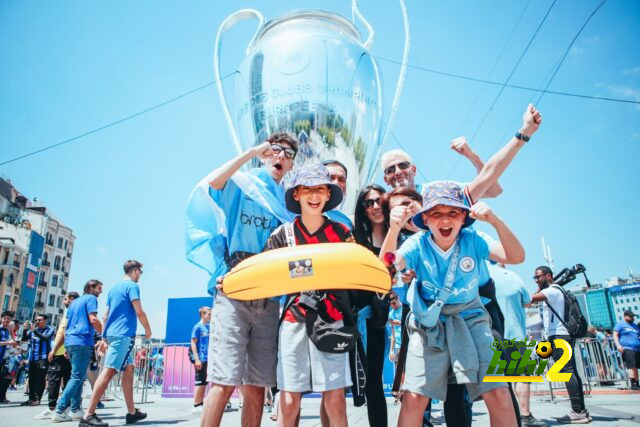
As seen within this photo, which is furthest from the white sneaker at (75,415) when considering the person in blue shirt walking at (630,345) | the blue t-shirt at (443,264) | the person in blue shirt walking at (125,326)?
the person in blue shirt walking at (630,345)

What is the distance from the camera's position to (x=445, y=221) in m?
2.12

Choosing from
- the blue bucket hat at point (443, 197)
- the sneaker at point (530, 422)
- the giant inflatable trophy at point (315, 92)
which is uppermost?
the giant inflatable trophy at point (315, 92)

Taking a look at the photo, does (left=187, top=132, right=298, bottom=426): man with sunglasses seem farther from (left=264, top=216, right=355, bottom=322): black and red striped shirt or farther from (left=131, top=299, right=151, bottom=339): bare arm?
(left=131, top=299, right=151, bottom=339): bare arm

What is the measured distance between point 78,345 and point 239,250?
3.96 metres

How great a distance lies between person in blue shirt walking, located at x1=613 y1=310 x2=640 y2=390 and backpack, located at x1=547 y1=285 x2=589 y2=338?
16.0ft

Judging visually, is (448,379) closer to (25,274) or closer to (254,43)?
(254,43)

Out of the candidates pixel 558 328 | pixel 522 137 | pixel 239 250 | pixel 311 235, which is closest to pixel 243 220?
pixel 239 250

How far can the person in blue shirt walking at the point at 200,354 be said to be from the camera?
240 inches

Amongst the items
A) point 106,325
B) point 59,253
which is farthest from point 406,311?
point 59,253

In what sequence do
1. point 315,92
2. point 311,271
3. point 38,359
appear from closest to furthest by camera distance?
point 311,271, point 315,92, point 38,359

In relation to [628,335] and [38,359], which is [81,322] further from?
[628,335]

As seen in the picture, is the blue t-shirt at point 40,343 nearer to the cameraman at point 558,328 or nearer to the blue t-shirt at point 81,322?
the blue t-shirt at point 81,322

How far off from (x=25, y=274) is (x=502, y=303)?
52022 mm

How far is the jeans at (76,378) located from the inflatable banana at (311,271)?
14.3 ft
